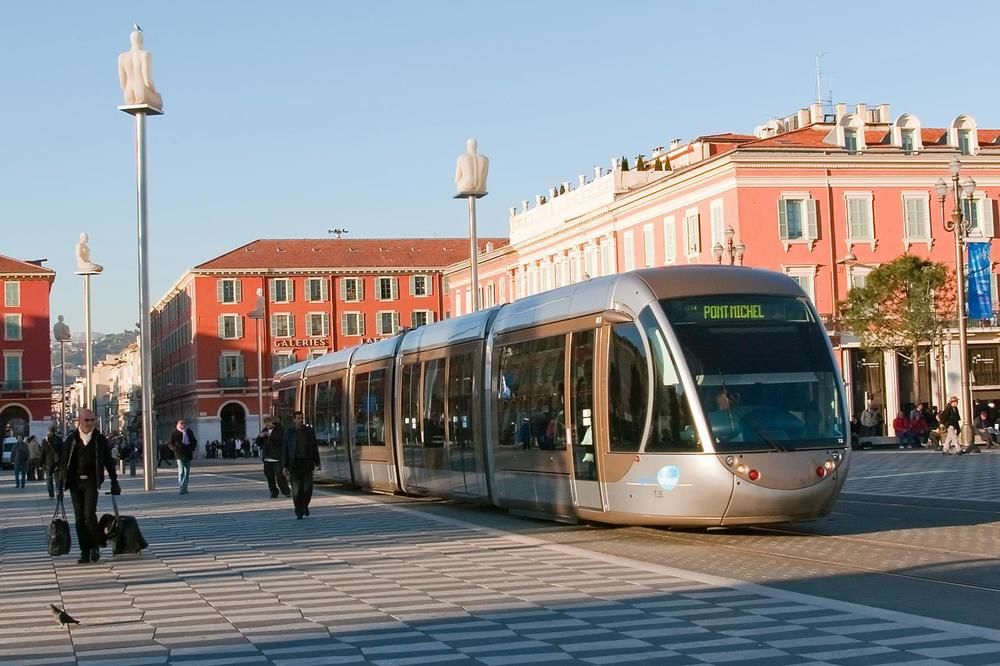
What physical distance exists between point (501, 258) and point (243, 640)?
8208 centimetres

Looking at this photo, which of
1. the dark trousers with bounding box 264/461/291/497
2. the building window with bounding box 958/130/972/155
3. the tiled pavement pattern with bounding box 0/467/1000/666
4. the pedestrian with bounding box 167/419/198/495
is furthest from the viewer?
the building window with bounding box 958/130/972/155

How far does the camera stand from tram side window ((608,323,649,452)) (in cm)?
1741

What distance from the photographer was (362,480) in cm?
3153

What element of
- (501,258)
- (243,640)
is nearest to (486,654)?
(243,640)

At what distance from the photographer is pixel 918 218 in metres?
67.4

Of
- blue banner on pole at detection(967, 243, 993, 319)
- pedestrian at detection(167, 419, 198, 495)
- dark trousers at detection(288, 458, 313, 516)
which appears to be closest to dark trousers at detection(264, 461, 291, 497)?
pedestrian at detection(167, 419, 198, 495)

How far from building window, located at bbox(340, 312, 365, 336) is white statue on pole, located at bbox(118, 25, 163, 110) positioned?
80960 mm

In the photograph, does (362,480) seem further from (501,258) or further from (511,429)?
(501,258)

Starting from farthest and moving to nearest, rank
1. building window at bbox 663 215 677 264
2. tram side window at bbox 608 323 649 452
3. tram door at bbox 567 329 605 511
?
building window at bbox 663 215 677 264, tram door at bbox 567 329 605 511, tram side window at bbox 608 323 649 452

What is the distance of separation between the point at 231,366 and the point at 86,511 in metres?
98.1

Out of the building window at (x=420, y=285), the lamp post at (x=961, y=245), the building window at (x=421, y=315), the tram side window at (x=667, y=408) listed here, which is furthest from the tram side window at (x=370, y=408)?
the building window at (x=420, y=285)

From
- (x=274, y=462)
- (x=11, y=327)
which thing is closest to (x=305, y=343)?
(x=11, y=327)

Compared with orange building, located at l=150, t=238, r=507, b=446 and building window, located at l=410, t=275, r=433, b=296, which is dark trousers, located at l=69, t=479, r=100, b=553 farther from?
building window, located at l=410, t=275, r=433, b=296

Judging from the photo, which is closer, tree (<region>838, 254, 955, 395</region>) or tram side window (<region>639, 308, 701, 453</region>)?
tram side window (<region>639, 308, 701, 453</region>)
